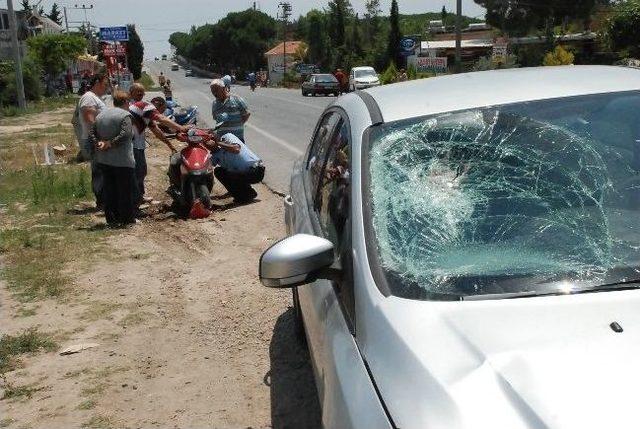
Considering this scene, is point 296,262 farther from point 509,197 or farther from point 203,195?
point 203,195

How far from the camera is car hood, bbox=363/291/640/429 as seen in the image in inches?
65.1

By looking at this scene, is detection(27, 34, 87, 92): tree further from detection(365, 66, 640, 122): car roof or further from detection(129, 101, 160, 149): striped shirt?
detection(365, 66, 640, 122): car roof

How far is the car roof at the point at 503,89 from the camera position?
2984 millimetres

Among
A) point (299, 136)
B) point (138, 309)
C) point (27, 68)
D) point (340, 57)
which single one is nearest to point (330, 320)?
point (138, 309)

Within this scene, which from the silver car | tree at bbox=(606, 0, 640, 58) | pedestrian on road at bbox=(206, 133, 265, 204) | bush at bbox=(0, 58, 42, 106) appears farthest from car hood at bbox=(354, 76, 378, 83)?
the silver car

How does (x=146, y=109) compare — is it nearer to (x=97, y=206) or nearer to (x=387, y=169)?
(x=97, y=206)

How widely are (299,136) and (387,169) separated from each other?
15.4 meters

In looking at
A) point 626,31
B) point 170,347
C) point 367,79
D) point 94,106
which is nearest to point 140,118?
point 94,106

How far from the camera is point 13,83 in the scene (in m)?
42.4

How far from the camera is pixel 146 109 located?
9016 millimetres

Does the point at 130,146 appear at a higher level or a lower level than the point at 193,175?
higher

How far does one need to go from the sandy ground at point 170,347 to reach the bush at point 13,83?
122 ft

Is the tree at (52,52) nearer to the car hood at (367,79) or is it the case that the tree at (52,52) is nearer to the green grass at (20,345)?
the car hood at (367,79)

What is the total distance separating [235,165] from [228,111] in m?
1.02
